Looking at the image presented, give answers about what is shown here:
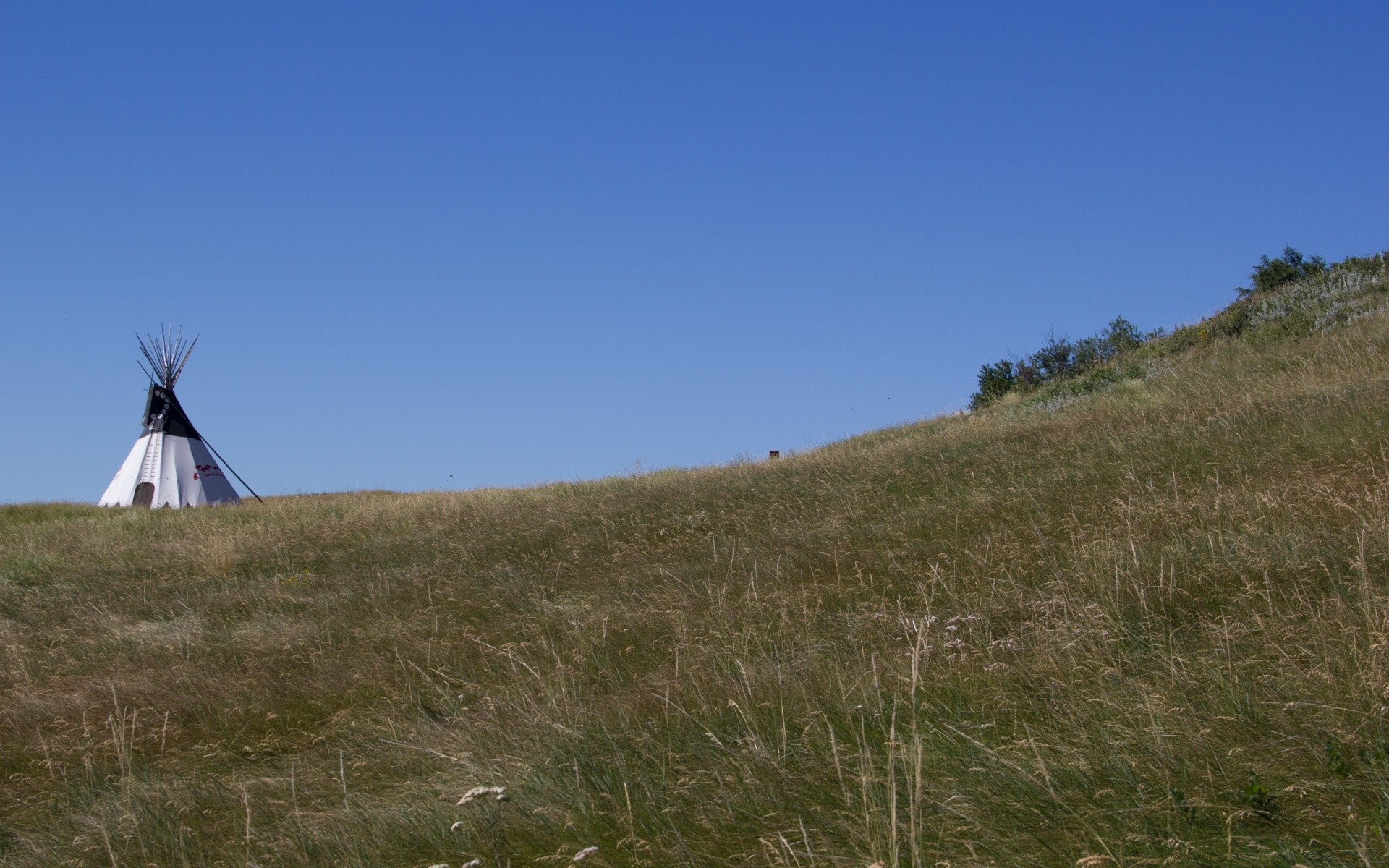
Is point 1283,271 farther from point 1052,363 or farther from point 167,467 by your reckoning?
point 167,467

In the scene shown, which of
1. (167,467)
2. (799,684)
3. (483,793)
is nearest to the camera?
(483,793)

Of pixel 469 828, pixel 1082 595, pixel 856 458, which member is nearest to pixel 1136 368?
pixel 856 458

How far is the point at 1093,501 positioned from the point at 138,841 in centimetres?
637

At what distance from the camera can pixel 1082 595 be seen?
181 inches

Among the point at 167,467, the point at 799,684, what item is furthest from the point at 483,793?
the point at 167,467

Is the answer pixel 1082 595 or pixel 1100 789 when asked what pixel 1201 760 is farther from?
pixel 1082 595

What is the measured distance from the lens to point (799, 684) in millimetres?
4008

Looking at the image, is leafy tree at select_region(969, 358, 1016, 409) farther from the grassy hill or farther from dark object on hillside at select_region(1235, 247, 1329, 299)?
the grassy hill

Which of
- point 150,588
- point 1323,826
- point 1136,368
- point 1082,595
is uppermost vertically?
point 1136,368

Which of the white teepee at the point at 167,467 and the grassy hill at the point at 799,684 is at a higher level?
the white teepee at the point at 167,467

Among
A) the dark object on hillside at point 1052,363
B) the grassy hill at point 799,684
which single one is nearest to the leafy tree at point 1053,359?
the dark object on hillside at point 1052,363

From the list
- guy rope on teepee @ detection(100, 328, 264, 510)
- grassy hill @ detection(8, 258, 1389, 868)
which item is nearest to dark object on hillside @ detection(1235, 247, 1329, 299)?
grassy hill @ detection(8, 258, 1389, 868)

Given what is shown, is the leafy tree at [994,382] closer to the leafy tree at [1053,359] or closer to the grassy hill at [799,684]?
the leafy tree at [1053,359]

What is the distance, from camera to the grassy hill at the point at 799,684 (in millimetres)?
2666
